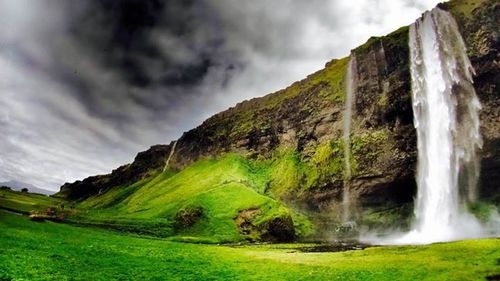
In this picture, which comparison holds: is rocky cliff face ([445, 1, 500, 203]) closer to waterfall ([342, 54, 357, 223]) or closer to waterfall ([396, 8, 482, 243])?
waterfall ([396, 8, 482, 243])

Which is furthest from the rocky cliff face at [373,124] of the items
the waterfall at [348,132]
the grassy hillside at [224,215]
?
the grassy hillside at [224,215]

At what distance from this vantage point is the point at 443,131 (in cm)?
9838

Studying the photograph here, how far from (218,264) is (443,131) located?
76998mm

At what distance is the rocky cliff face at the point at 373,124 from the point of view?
9756cm

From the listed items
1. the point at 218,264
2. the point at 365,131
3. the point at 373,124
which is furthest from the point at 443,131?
the point at 218,264

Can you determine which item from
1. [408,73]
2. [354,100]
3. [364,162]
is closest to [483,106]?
[408,73]

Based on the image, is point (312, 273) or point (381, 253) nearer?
point (312, 273)

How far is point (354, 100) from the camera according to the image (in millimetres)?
135000

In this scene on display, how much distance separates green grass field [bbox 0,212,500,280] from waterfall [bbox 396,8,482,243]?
44.2 meters

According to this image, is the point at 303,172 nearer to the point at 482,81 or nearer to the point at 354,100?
the point at 354,100

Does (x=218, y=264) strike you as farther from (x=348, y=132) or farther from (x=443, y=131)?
(x=348, y=132)

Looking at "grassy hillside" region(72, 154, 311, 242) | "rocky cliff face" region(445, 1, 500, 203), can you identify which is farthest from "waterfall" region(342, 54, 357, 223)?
"rocky cliff face" region(445, 1, 500, 203)

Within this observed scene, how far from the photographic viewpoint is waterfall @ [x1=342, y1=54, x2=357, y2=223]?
115981mm

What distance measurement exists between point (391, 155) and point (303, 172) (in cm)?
3647
